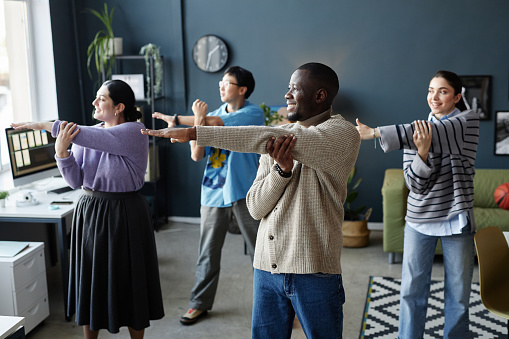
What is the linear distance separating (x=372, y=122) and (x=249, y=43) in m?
1.37

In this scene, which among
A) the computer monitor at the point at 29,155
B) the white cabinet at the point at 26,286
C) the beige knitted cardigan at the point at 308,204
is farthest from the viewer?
the computer monitor at the point at 29,155

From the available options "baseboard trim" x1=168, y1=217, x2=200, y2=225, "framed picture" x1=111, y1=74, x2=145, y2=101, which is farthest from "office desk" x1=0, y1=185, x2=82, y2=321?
"baseboard trim" x1=168, y1=217, x2=200, y2=225

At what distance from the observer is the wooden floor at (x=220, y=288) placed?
11.2 ft

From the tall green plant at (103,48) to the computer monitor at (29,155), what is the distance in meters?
1.36

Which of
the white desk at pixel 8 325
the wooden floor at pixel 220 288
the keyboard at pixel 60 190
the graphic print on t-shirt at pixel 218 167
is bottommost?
the wooden floor at pixel 220 288

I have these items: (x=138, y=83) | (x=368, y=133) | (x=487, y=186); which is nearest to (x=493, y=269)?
(x=368, y=133)

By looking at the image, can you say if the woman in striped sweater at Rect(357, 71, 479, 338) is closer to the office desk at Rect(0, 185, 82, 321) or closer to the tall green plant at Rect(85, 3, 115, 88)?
the office desk at Rect(0, 185, 82, 321)

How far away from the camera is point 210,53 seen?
18.0 feet

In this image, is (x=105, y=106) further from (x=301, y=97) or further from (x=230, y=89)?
(x=301, y=97)

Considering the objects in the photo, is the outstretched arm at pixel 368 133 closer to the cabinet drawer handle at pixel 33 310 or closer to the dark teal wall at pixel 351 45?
the cabinet drawer handle at pixel 33 310

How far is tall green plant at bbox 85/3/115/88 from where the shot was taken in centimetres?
527

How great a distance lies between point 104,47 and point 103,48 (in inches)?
5.0

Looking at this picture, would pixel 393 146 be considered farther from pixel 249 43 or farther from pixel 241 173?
pixel 249 43

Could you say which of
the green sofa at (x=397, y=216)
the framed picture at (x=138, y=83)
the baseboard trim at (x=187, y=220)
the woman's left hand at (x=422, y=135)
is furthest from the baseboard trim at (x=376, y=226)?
the woman's left hand at (x=422, y=135)
